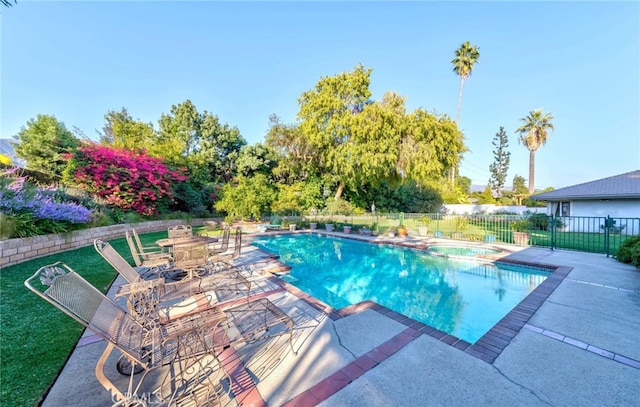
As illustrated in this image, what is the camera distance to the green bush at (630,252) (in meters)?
5.85

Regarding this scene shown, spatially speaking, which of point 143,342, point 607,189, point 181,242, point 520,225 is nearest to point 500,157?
point 607,189

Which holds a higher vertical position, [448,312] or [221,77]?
[221,77]

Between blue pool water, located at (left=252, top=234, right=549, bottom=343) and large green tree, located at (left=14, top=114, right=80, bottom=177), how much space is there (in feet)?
38.1

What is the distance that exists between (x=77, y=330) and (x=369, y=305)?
395 centimetres

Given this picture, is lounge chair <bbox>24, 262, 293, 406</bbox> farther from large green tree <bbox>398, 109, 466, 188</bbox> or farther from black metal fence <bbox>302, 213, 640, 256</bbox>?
large green tree <bbox>398, 109, 466, 188</bbox>

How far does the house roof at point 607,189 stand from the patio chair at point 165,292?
743 inches

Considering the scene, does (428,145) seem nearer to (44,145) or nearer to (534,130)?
(534,130)

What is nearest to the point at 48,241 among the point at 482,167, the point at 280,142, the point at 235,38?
the point at 235,38

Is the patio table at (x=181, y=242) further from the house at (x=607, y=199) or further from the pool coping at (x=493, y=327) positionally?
the house at (x=607, y=199)

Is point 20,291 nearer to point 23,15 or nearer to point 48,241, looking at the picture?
point 48,241

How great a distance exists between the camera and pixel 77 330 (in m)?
3.06

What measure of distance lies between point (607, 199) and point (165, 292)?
827 inches

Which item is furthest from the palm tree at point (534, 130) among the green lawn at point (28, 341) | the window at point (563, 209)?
the green lawn at point (28, 341)

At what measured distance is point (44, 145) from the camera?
11195mm
